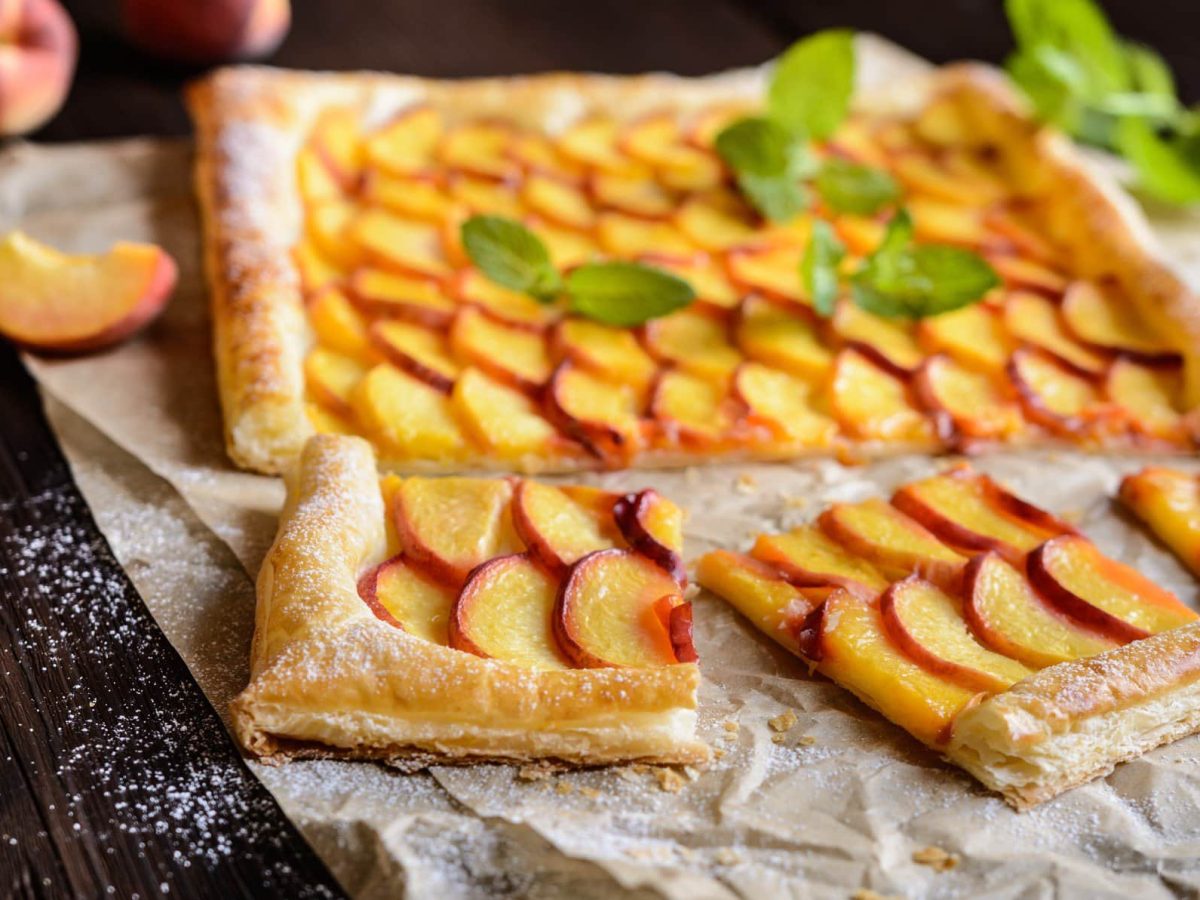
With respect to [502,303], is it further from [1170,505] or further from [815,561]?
[1170,505]

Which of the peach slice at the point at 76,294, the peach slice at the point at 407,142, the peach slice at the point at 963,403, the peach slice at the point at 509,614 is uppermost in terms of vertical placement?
the peach slice at the point at 963,403

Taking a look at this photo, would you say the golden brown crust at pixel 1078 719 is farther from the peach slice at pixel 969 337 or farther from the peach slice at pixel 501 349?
the peach slice at pixel 501 349

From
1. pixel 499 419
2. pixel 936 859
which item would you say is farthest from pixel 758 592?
pixel 499 419

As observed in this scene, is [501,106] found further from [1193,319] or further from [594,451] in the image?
[1193,319]

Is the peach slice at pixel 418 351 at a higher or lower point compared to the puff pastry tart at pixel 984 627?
lower

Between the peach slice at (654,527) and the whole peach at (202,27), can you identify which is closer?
the peach slice at (654,527)

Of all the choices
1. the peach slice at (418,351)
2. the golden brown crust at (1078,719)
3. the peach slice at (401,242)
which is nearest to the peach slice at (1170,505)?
the golden brown crust at (1078,719)

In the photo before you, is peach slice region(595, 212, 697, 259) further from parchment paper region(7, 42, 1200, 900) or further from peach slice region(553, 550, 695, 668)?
peach slice region(553, 550, 695, 668)
